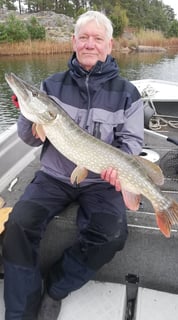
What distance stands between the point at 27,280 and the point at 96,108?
105cm

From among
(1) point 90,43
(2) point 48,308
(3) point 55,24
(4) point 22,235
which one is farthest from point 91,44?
(3) point 55,24

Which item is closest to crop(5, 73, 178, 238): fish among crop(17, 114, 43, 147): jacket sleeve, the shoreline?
crop(17, 114, 43, 147): jacket sleeve

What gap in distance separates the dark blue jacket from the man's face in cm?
4

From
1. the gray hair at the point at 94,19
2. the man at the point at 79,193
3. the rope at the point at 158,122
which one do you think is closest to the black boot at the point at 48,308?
the man at the point at 79,193

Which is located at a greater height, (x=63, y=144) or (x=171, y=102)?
(x=63, y=144)

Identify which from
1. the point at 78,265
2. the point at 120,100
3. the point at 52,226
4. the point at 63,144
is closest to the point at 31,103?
the point at 63,144

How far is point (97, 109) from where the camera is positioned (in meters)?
2.14

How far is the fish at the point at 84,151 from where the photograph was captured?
6.29 feet

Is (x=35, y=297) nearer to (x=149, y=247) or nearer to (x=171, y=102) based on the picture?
(x=149, y=247)

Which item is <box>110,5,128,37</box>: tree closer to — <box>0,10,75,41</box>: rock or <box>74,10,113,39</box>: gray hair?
<box>0,10,75,41</box>: rock

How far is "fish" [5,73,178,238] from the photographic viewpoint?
6.29ft

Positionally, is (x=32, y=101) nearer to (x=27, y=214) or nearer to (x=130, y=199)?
(x=27, y=214)

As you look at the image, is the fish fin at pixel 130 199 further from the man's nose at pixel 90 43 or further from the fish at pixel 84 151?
the man's nose at pixel 90 43

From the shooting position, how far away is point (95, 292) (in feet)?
6.74
